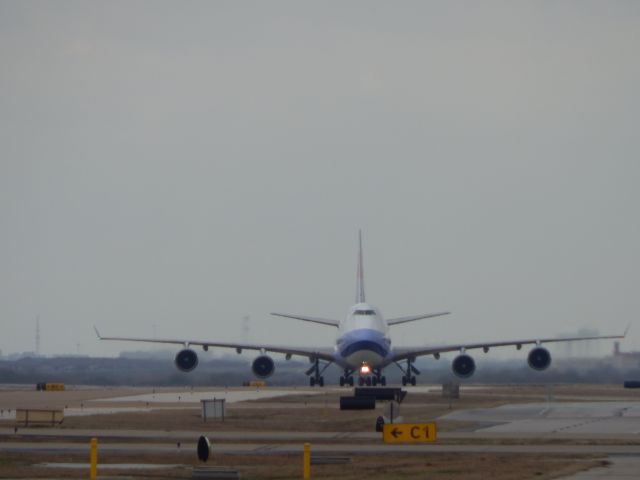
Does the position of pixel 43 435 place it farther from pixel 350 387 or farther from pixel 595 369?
pixel 595 369

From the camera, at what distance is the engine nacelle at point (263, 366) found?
9544 centimetres

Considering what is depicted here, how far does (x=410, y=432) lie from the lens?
40.7m

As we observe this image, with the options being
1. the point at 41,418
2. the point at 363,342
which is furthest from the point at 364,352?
the point at 41,418

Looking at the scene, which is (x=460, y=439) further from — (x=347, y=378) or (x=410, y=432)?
(x=347, y=378)

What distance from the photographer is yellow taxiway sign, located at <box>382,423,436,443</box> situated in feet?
131

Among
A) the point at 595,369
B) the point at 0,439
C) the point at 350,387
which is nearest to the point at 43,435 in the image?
the point at 0,439

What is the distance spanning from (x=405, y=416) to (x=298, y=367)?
8265cm

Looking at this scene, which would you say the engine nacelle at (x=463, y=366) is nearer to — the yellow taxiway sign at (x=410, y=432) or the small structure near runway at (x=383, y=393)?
the small structure near runway at (x=383, y=393)

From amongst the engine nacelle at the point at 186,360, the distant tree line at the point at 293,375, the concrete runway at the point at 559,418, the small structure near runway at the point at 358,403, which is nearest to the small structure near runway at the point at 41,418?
the small structure near runway at the point at 358,403

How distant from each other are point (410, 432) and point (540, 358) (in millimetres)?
55149

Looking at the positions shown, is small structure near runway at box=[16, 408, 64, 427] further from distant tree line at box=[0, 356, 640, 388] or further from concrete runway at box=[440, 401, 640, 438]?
distant tree line at box=[0, 356, 640, 388]

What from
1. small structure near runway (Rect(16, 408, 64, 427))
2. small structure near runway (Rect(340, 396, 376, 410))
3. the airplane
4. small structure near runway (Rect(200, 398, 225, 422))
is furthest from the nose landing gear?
small structure near runway (Rect(16, 408, 64, 427))

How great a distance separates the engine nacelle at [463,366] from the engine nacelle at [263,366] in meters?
12.3

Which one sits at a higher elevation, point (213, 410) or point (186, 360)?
point (186, 360)
